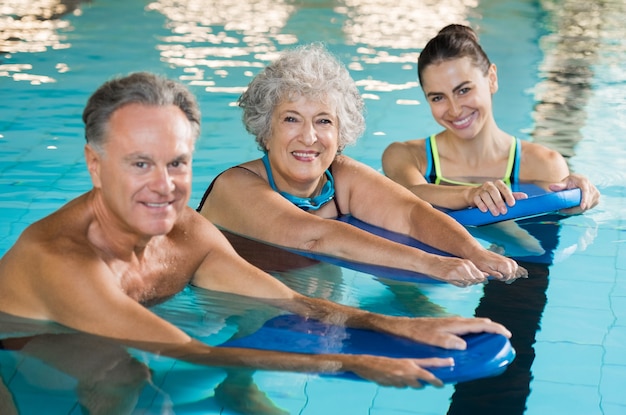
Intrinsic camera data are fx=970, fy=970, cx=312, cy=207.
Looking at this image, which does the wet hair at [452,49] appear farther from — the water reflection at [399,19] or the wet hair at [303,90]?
the water reflection at [399,19]

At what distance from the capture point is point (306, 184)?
439 centimetres

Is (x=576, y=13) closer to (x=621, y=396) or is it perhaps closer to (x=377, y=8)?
(x=377, y=8)

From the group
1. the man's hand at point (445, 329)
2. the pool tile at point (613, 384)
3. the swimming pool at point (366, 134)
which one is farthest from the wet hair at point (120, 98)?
the pool tile at point (613, 384)

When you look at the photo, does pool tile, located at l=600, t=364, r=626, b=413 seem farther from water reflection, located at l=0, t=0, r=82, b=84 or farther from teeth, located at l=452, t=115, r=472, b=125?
water reflection, located at l=0, t=0, r=82, b=84

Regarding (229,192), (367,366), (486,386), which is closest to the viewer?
(367,366)

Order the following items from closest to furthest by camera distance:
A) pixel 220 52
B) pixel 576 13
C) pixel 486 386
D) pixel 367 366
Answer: pixel 367 366 → pixel 486 386 → pixel 220 52 → pixel 576 13

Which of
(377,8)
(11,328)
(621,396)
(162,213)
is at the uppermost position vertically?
(162,213)

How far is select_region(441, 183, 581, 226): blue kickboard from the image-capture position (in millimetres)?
4664

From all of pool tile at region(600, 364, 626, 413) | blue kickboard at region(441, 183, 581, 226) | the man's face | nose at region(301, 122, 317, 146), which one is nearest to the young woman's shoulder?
blue kickboard at region(441, 183, 581, 226)

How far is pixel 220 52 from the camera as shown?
350 inches

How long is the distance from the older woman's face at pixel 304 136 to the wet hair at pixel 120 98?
1194 mm

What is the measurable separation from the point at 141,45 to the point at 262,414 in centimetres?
644

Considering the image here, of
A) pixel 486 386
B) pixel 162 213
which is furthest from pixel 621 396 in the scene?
pixel 162 213

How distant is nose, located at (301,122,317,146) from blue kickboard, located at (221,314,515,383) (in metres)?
1.04
